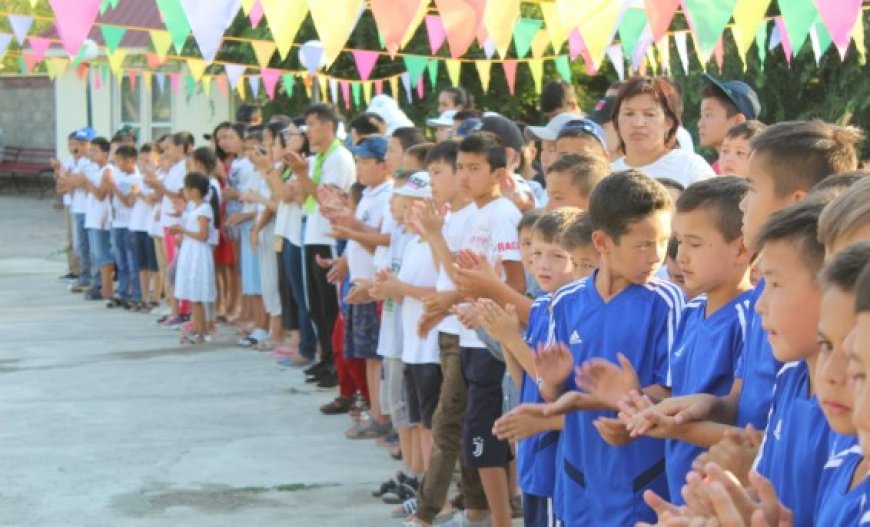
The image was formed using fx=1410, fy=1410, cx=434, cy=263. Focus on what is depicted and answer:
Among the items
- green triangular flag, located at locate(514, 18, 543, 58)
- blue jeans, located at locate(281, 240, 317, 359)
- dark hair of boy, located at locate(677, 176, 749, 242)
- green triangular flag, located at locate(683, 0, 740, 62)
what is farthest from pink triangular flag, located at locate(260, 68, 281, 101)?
dark hair of boy, located at locate(677, 176, 749, 242)

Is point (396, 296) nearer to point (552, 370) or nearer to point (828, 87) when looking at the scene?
point (552, 370)

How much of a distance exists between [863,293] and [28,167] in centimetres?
3565

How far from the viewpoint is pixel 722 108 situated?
262 inches

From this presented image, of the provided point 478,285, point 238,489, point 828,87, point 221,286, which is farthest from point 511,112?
point 478,285

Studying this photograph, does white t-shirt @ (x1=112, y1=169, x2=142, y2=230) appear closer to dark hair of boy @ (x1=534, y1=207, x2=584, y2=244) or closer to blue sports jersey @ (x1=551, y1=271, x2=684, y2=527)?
dark hair of boy @ (x1=534, y1=207, x2=584, y2=244)

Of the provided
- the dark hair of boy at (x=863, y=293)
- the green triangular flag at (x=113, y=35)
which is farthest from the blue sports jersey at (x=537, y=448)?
the green triangular flag at (x=113, y=35)

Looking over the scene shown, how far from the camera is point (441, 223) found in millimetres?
6039

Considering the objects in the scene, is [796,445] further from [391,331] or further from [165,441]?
[165,441]

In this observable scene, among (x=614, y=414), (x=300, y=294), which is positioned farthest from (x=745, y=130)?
(x=300, y=294)

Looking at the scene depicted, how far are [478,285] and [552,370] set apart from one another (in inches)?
41.1

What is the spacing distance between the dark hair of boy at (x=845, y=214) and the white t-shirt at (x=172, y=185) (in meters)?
11.5

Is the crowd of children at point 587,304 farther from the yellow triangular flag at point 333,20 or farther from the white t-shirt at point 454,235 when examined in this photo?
the yellow triangular flag at point 333,20

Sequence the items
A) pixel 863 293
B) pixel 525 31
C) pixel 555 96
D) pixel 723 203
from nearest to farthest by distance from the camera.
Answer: pixel 863 293, pixel 723 203, pixel 555 96, pixel 525 31

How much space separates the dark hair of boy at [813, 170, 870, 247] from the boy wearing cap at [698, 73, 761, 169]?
4027 millimetres
